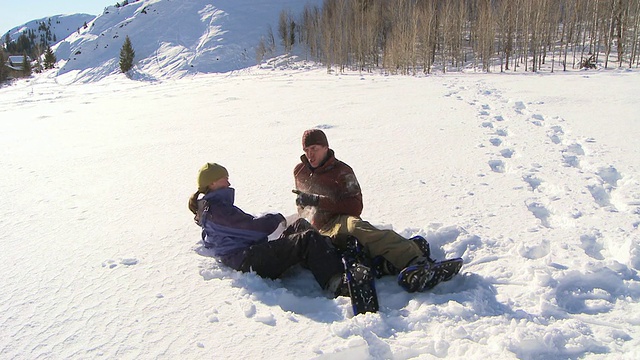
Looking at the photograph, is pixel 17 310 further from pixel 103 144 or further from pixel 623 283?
pixel 103 144

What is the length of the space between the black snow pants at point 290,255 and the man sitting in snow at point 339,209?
0.99ft

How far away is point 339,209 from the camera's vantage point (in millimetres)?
3412

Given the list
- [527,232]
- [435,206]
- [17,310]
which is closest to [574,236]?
[527,232]

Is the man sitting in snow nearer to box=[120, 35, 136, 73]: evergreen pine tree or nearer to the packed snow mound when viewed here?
the packed snow mound

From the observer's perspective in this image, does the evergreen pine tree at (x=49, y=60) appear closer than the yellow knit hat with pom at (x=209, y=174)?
No

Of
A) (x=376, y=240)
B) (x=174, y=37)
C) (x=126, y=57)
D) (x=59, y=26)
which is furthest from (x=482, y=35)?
(x=59, y=26)

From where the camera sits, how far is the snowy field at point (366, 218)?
2139 millimetres

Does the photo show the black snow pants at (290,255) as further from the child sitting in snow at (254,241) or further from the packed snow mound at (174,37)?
the packed snow mound at (174,37)

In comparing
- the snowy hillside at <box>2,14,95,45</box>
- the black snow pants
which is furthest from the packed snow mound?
the snowy hillside at <box>2,14,95,45</box>

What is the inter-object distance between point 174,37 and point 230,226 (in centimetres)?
4999

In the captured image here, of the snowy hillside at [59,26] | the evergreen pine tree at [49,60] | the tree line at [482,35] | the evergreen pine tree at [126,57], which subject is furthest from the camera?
the snowy hillside at [59,26]

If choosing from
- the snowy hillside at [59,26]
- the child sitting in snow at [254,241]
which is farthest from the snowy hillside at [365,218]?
the snowy hillside at [59,26]

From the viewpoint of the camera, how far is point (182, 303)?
250 centimetres

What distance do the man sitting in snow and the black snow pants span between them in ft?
0.99
